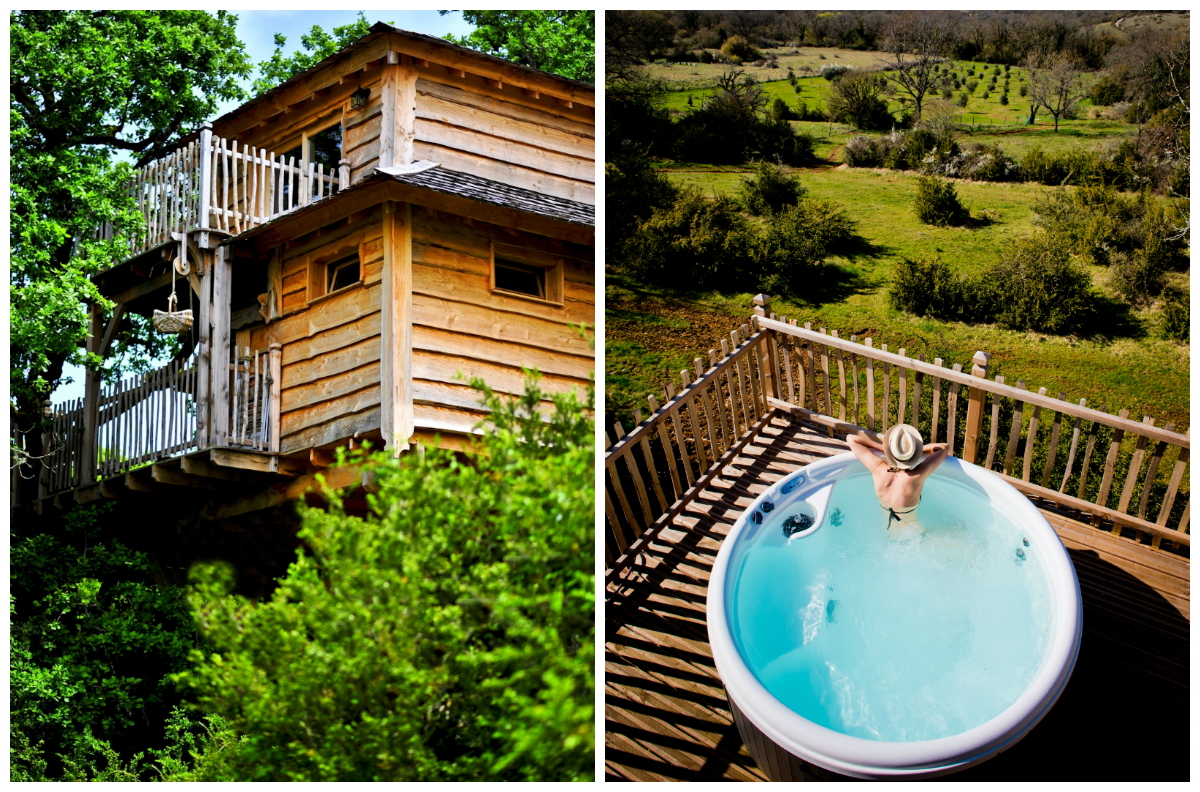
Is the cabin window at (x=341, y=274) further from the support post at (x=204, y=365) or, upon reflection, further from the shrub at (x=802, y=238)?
the shrub at (x=802, y=238)

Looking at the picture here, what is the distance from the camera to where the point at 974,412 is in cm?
477

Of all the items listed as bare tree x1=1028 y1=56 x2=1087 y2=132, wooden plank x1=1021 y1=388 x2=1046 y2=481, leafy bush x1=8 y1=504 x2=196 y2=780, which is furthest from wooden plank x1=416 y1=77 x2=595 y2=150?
leafy bush x1=8 y1=504 x2=196 y2=780

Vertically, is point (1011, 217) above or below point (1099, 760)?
above

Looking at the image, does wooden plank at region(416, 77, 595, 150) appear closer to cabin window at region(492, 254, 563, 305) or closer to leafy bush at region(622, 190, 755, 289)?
cabin window at region(492, 254, 563, 305)

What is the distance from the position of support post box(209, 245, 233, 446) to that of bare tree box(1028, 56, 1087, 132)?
419cm

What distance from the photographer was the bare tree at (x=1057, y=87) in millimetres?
4664

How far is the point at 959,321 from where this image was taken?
189 inches

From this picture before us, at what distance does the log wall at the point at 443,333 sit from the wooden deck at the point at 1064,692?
3.88 ft

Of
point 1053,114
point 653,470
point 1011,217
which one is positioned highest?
point 1053,114

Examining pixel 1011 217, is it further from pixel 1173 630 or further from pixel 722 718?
pixel 722 718

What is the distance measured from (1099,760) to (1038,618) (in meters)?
0.51

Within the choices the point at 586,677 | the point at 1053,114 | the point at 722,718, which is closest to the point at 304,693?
the point at 586,677

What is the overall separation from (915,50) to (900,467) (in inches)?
73.7

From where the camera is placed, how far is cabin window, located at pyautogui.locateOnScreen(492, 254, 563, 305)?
18.3 ft
